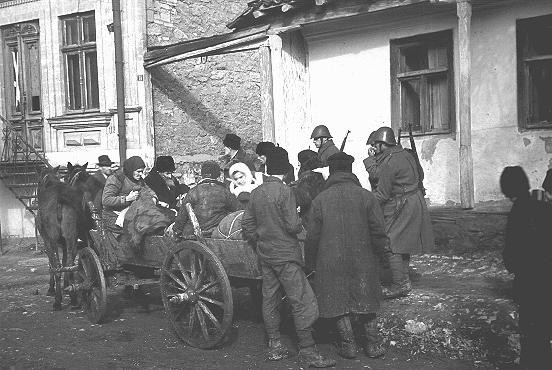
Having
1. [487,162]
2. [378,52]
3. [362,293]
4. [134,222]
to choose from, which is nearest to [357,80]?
[378,52]

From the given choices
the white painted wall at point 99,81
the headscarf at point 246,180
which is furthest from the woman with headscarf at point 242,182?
the white painted wall at point 99,81

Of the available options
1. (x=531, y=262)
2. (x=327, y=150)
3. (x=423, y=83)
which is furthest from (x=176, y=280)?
(x=423, y=83)

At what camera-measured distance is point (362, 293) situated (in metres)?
5.74

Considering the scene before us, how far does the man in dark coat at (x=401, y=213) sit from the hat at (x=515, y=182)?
217 centimetres

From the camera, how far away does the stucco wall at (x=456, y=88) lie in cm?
949

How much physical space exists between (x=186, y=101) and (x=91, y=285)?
823 centimetres

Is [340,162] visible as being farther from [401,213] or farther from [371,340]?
[371,340]

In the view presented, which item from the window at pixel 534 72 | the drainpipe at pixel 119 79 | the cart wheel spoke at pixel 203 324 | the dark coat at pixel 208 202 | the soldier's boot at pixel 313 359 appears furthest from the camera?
the drainpipe at pixel 119 79

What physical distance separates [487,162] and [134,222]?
5.48 metres

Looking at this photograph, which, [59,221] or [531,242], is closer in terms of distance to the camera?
[531,242]

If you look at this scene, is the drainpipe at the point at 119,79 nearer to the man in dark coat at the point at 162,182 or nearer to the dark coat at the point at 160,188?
the man in dark coat at the point at 162,182

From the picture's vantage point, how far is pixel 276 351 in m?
5.97

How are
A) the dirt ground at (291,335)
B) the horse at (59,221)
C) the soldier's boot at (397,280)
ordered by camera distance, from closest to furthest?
1. the dirt ground at (291,335)
2. the soldier's boot at (397,280)
3. the horse at (59,221)

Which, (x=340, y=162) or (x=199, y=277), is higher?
(x=340, y=162)
